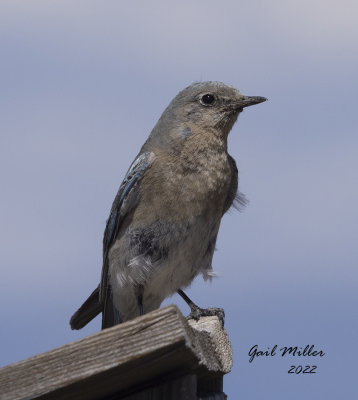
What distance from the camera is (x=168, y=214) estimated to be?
6.61m

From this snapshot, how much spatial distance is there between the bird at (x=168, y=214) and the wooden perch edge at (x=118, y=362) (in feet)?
6.45

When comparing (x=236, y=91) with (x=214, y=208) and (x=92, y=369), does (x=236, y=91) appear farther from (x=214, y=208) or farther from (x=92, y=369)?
(x=92, y=369)

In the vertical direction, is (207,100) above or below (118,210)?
above

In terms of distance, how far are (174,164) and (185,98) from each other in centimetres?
99

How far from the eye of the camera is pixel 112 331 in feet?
13.4

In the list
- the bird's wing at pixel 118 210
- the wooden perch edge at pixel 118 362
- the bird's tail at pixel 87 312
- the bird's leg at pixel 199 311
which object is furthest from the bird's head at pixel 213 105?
the wooden perch edge at pixel 118 362

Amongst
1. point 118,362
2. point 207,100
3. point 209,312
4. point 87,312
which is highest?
point 207,100

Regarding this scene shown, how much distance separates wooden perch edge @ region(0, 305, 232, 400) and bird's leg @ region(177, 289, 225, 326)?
50.4 inches

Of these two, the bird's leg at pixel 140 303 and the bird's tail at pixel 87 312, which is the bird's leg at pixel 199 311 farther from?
the bird's tail at pixel 87 312

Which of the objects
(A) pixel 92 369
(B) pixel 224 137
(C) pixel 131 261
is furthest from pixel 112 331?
(B) pixel 224 137

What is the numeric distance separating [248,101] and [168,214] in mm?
1396

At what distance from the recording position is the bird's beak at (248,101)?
7.30m

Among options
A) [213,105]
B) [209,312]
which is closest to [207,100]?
[213,105]

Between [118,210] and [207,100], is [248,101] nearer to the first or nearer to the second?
[207,100]
